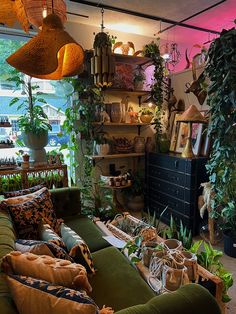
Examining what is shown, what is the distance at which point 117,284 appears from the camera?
1423 millimetres

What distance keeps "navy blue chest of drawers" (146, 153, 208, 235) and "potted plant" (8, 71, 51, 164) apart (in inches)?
61.0

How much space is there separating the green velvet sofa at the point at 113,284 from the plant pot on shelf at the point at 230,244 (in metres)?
1.39

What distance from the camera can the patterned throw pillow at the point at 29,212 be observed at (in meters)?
1.76

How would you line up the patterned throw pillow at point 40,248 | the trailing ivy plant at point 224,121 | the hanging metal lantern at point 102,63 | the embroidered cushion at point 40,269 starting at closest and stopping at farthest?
the embroidered cushion at point 40,269, the patterned throw pillow at point 40,248, the hanging metal lantern at point 102,63, the trailing ivy plant at point 224,121

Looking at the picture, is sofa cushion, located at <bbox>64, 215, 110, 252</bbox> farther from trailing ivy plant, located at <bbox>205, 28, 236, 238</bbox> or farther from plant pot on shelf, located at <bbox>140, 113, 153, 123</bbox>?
plant pot on shelf, located at <bbox>140, 113, 153, 123</bbox>

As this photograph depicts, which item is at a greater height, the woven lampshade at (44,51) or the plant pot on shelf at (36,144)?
the woven lampshade at (44,51)

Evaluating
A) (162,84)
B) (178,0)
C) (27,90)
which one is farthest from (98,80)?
(162,84)

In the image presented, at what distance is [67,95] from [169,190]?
1861 mm

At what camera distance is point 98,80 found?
5.34ft

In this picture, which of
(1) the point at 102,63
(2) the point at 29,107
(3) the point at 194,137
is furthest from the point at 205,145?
(2) the point at 29,107

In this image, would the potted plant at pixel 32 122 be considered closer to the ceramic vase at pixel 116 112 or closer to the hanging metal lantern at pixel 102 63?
the ceramic vase at pixel 116 112

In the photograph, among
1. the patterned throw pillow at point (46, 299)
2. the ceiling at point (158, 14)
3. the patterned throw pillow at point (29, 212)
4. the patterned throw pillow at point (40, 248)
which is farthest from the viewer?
the ceiling at point (158, 14)

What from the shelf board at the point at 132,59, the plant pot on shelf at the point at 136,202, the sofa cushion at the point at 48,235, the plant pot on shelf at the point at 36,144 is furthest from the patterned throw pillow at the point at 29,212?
the shelf board at the point at 132,59

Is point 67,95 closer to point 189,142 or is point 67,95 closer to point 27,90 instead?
point 27,90
